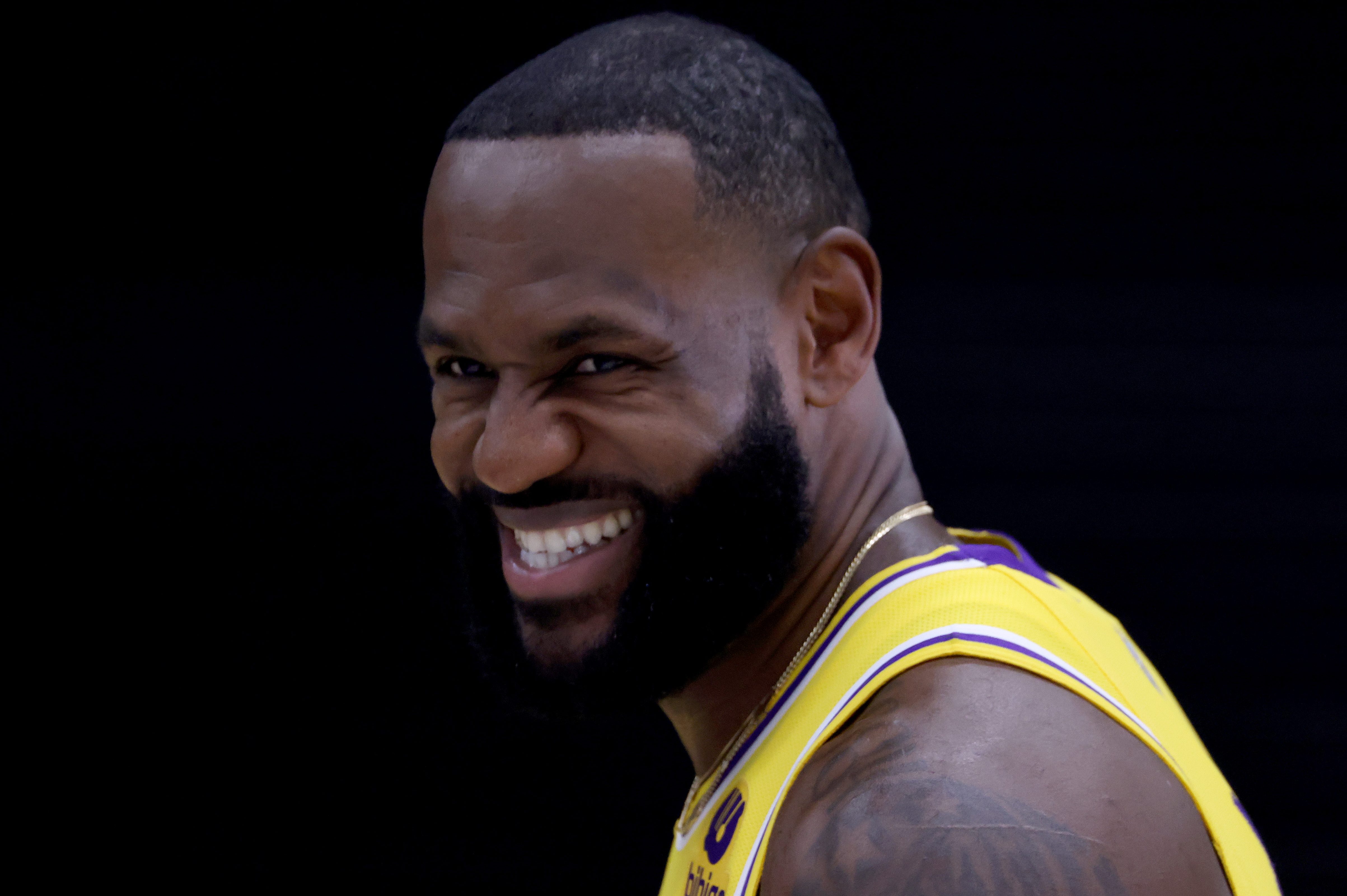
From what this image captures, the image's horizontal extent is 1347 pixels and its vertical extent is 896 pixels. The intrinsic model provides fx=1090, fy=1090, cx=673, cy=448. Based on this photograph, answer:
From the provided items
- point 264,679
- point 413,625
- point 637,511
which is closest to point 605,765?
point 413,625

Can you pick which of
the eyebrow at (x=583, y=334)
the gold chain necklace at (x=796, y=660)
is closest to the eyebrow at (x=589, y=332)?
the eyebrow at (x=583, y=334)

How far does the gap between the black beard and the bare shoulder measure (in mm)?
358

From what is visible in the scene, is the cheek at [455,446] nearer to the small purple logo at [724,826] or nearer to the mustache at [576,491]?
the mustache at [576,491]

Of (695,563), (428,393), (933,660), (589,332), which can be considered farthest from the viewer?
(428,393)

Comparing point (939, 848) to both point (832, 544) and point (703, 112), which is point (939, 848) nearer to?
point (832, 544)

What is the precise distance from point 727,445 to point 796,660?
33 cm

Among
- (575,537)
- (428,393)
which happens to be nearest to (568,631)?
(575,537)

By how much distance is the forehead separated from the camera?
1417 mm

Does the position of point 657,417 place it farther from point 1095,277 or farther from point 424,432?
point 1095,277

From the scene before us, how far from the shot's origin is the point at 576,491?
1502mm

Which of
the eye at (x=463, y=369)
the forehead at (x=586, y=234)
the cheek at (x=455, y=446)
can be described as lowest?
the cheek at (x=455, y=446)

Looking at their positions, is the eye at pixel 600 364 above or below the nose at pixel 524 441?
above

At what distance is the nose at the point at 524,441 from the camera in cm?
147

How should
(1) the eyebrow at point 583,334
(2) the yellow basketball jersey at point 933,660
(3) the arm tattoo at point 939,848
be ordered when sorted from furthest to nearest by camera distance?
(1) the eyebrow at point 583,334 < (2) the yellow basketball jersey at point 933,660 < (3) the arm tattoo at point 939,848
